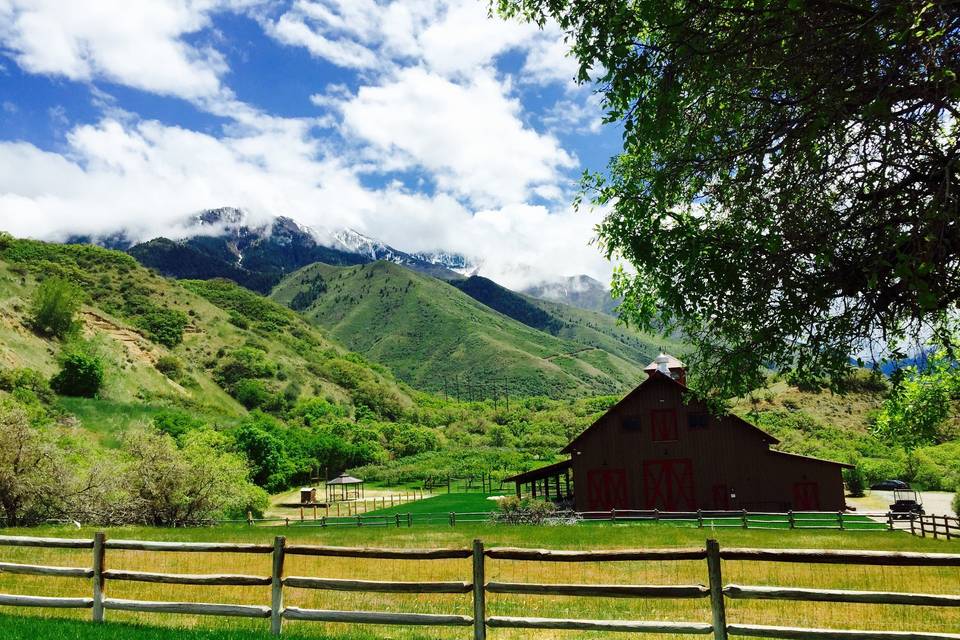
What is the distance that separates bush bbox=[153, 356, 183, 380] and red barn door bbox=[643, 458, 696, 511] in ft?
328

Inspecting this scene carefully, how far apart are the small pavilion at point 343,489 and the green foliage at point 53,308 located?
49084 mm

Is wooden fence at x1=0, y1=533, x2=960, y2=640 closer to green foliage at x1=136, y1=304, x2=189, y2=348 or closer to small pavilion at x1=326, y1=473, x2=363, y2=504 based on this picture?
small pavilion at x1=326, y1=473, x2=363, y2=504

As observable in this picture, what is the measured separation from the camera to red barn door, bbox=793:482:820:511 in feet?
125

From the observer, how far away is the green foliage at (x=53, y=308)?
94.4 metres

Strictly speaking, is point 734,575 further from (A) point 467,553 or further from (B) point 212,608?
(B) point 212,608

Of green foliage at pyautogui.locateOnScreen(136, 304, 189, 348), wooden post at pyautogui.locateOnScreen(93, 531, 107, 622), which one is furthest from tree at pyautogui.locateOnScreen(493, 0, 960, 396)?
green foliage at pyautogui.locateOnScreen(136, 304, 189, 348)

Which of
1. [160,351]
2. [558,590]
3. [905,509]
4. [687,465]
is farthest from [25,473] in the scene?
[160,351]

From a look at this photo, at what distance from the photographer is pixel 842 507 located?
38.4 metres

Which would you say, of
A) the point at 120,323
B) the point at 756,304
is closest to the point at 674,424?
the point at 756,304

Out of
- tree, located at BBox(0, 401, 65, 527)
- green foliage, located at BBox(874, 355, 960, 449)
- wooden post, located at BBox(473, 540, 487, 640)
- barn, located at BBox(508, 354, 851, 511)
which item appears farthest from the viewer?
barn, located at BBox(508, 354, 851, 511)

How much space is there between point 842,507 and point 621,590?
37459 millimetres

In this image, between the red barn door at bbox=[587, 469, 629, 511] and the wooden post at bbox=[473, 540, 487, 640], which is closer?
the wooden post at bbox=[473, 540, 487, 640]

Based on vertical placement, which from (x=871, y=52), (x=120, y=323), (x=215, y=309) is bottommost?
(x=871, y=52)

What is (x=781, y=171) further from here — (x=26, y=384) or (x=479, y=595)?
(x=26, y=384)
